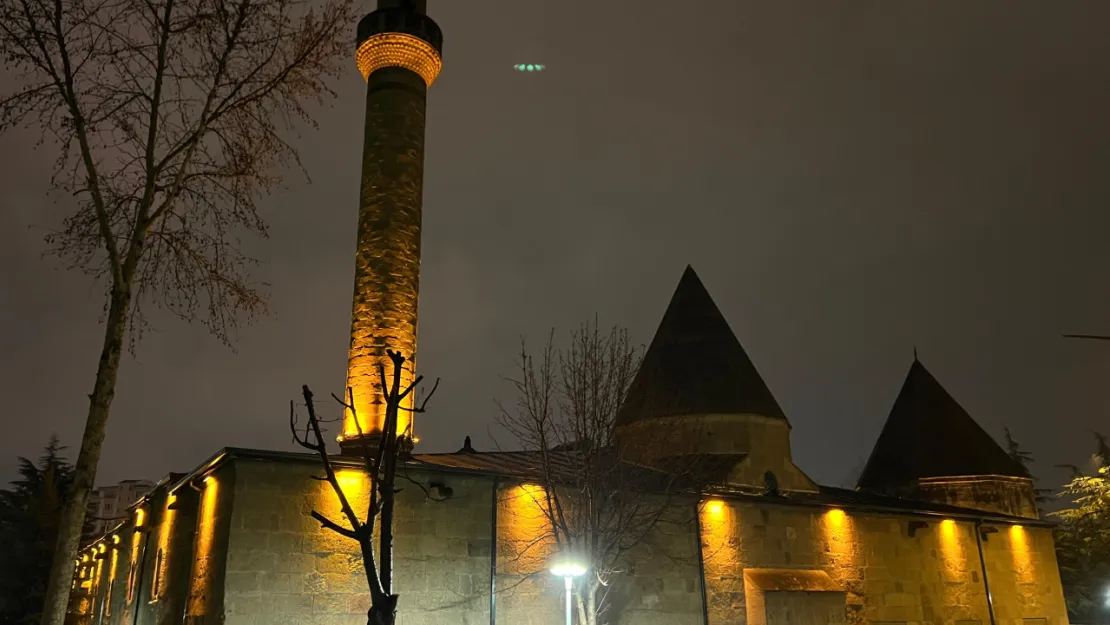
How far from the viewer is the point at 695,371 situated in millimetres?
23438

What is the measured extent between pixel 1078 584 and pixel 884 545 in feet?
67.8

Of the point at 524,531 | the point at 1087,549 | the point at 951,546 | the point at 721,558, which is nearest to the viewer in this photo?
the point at 524,531

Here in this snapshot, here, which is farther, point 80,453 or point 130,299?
point 130,299

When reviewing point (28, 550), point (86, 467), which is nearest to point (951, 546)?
point (86, 467)

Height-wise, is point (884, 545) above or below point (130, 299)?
below

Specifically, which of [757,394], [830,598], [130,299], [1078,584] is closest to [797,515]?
[830,598]

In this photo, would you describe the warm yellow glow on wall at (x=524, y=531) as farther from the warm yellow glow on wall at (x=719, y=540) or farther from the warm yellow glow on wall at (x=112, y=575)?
the warm yellow glow on wall at (x=112, y=575)

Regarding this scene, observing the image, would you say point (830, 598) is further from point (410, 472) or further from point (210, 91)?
point (210, 91)

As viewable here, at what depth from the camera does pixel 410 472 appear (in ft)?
42.6

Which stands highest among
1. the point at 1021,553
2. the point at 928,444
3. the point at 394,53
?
the point at 394,53

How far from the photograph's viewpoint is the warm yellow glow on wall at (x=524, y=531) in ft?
44.5

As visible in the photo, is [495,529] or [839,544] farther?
[839,544]

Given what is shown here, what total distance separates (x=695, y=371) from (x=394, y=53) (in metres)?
11.8

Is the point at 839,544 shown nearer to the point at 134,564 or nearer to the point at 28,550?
the point at 134,564
